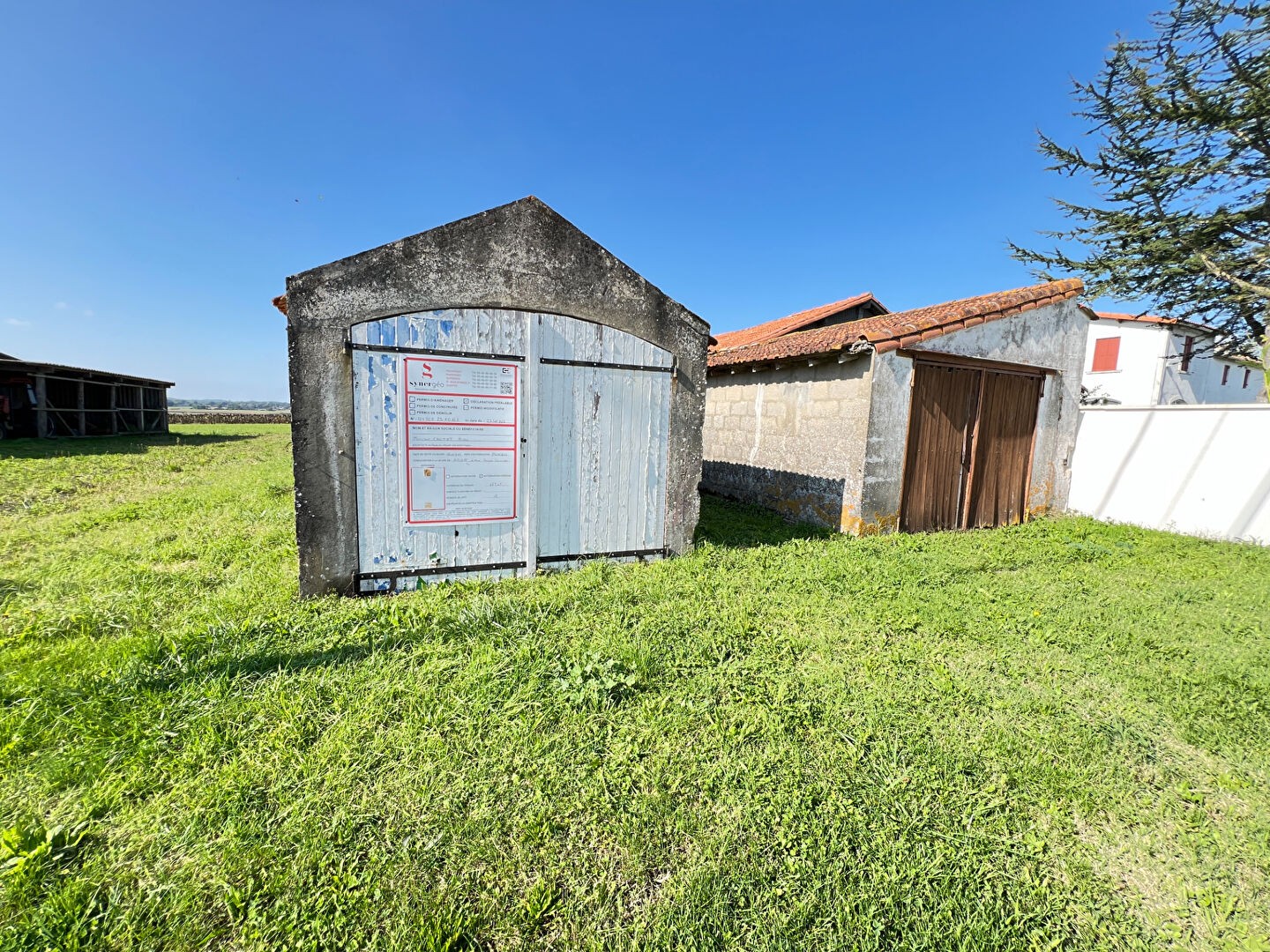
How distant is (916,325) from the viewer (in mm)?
7297

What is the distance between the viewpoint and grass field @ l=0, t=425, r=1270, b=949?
1.87 metres

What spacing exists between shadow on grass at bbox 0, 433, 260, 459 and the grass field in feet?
44.7

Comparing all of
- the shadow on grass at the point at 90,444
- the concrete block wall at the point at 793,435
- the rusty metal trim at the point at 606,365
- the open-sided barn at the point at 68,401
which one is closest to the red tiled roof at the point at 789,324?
the concrete block wall at the point at 793,435

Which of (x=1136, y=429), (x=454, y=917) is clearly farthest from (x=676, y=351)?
(x=1136, y=429)

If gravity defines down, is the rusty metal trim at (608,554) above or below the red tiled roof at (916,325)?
below

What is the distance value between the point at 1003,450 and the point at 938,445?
5.86 feet

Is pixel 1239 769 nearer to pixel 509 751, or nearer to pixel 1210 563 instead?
pixel 509 751

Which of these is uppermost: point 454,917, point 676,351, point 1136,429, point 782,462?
point 676,351

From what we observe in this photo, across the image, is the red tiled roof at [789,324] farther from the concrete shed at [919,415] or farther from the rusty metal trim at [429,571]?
the rusty metal trim at [429,571]

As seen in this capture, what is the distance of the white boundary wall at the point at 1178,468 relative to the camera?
772cm

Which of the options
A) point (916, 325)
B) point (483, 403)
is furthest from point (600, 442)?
point (916, 325)

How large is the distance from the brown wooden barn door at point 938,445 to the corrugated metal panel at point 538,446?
4.40 m

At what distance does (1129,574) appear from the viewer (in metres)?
6.06

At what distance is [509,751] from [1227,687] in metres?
5.00
